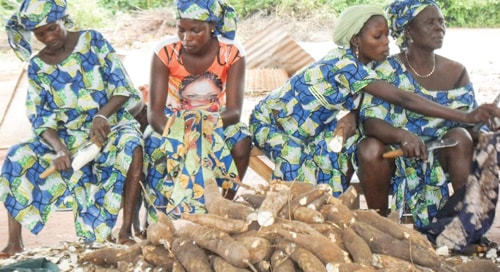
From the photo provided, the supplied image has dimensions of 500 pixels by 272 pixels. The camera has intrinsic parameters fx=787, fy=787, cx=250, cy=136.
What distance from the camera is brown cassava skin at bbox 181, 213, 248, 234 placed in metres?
2.77

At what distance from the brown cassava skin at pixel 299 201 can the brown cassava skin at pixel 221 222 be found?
165mm

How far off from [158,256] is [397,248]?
863 mm

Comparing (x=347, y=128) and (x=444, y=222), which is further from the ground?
(x=347, y=128)

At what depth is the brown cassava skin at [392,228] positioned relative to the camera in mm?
2861

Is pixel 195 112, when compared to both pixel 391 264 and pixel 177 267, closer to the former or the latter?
pixel 177 267

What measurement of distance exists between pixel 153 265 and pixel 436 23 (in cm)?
Result: 209

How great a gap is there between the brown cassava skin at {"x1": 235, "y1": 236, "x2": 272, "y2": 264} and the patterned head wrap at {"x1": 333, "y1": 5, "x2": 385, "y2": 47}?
1.63 metres

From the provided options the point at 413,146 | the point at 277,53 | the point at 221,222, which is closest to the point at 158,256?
the point at 221,222

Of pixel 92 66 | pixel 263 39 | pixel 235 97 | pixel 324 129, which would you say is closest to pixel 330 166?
pixel 324 129

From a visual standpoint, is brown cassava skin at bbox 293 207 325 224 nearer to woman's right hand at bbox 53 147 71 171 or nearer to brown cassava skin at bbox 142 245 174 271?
brown cassava skin at bbox 142 245 174 271

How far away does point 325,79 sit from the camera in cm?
409

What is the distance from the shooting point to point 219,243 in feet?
8.95

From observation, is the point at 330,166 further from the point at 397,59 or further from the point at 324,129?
the point at 397,59

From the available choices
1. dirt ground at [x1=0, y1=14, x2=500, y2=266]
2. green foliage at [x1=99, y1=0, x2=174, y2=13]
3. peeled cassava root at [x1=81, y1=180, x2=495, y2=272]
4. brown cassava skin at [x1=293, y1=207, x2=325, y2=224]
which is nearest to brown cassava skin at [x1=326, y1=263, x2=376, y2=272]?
peeled cassava root at [x1=81, y1=180, x2=495, y2=272]
